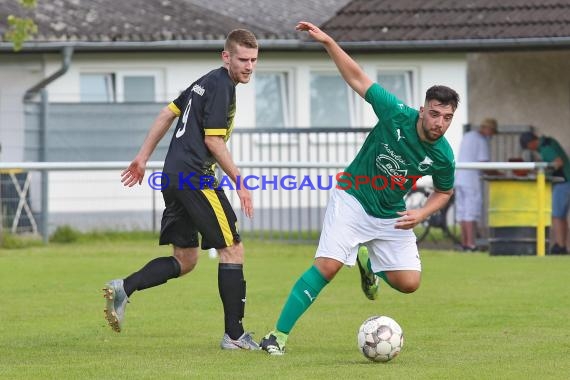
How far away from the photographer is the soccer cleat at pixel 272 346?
991cm

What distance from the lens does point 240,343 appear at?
10.3 metres

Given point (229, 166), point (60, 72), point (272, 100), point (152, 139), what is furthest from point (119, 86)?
point (229, 166)

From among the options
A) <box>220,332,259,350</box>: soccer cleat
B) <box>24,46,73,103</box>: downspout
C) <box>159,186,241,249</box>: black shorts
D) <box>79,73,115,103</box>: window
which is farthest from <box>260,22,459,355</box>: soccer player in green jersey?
<box>79,73,115,103</box>: window

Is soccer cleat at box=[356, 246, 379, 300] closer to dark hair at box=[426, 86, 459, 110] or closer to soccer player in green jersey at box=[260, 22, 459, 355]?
soccer player in green jersey at box=[260, 22, 459, 355]

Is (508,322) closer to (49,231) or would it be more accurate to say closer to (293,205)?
(49,231)

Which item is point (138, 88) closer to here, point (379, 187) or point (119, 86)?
point (119, 86)

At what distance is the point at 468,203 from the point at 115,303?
40.1 feet

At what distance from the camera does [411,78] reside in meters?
29.4

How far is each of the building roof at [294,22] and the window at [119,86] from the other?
917 millimetres

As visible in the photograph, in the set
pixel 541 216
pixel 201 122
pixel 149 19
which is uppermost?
pixel 149 19

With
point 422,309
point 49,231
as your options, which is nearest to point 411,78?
point 49,231

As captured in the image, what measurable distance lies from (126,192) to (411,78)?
6.70 m

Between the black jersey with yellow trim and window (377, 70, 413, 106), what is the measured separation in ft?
63.0

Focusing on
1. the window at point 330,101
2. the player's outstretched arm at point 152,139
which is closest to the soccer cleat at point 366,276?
the player's outstretched arm at point 152,139
